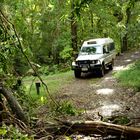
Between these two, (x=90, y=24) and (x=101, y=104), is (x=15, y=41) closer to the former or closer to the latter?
(x=101, y=104)

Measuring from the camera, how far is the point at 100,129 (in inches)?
305

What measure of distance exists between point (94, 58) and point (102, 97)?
590 cm

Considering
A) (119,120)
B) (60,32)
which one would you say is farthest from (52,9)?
(119,120)

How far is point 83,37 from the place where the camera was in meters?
36.9

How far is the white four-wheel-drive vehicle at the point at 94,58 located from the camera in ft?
69.6

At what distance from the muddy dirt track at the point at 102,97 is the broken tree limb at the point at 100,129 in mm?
1775

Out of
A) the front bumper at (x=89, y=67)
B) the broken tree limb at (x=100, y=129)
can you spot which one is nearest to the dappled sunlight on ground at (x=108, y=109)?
the broken tree limb at (x=100, y=129)

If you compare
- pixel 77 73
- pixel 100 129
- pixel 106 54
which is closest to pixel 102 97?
pixel 77 73

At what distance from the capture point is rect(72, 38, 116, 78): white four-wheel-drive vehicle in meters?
21.2

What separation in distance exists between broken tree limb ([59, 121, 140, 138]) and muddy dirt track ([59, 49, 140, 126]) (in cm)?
177

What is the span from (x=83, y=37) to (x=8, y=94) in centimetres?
2975

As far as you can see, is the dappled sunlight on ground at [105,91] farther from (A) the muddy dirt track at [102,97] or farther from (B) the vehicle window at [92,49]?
(B) the vehicle window at [92,49]

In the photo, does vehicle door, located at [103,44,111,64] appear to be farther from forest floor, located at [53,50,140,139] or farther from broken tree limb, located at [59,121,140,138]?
broken tree limb, located at [59,121,140,138]

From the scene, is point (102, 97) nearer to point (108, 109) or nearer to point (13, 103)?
point (108, 109)
